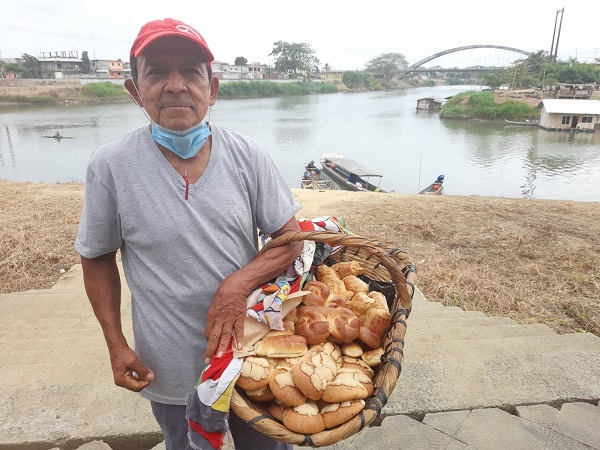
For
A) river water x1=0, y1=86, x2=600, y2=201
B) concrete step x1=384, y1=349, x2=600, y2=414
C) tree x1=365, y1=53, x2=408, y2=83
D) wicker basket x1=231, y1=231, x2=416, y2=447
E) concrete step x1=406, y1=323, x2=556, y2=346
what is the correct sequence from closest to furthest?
1. wicker basket x1=231, y1=231, x2=416, y2=447
2. concrete step x1=384, y1=349, x2=600, y2=414
3. concrete step x1=406, y1=323, x2=556, y2=346
4. river water x1=0, y1=86, x2=600, y2=201
5. tree x1=365, y1=53, x2=408, y2=83

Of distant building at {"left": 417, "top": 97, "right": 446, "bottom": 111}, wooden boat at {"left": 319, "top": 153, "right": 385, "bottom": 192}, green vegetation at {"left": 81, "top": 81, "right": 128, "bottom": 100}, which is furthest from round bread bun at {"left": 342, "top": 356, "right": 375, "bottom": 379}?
distant building at {"left": 417, "top": 97, "right": 446, "bottom": 111}

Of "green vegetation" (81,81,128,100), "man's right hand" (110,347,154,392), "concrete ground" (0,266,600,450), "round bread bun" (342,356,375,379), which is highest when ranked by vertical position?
"green vegetation" (81,81,128,100)

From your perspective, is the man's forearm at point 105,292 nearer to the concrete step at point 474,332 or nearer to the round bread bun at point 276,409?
the round bread bun at point 276,409

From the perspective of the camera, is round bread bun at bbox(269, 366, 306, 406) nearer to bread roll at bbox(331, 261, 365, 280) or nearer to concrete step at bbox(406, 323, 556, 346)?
bread roll at bbox(331, 261, 365, 280)

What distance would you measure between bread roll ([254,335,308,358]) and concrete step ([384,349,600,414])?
0.98 meters

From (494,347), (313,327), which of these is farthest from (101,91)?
(313,327)

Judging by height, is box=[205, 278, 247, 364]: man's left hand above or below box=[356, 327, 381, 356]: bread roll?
above

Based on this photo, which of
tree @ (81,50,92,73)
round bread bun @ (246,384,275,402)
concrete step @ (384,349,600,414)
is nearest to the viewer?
round bread bun @ (246,384,275,402)

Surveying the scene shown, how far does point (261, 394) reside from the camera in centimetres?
112

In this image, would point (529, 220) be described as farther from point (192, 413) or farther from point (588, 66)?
point (588, 66)

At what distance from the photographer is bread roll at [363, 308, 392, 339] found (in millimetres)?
1298

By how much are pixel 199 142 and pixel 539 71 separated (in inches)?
2308

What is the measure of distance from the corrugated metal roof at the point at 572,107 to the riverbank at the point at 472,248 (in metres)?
27.6

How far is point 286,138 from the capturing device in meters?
26.6
